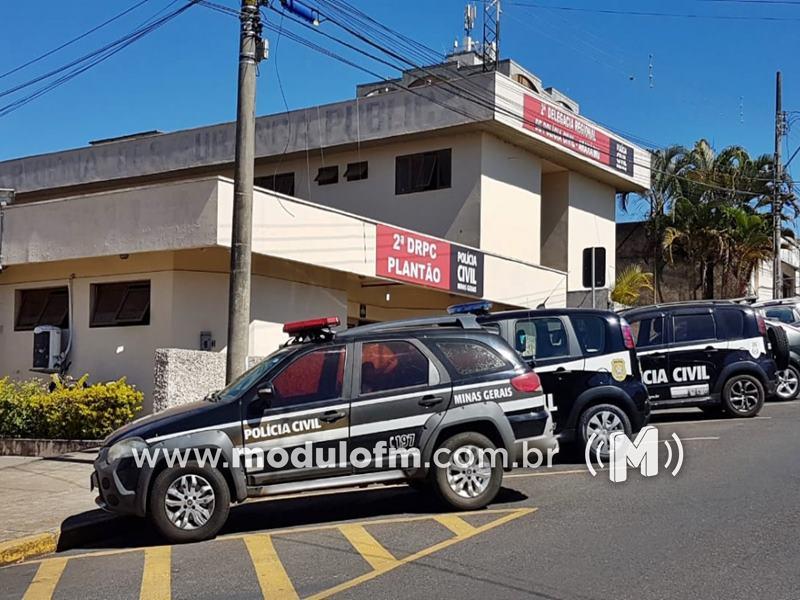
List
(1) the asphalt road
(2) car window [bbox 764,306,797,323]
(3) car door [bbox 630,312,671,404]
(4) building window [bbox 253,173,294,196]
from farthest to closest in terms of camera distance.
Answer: (4) building window [bbox 253,173,294,196]
(2) car window [bbox 764,306,797,323]
(3) car door [bbox 630,312,671,404]
(1) the asphalt road

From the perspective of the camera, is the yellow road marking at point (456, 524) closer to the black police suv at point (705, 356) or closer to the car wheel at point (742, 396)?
the black police suv at point (705, 356)

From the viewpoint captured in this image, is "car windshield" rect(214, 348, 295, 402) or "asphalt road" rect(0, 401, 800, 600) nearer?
"asphalt road" rect(0, 401, 800, 600)

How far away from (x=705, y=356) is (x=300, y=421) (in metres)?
8.73

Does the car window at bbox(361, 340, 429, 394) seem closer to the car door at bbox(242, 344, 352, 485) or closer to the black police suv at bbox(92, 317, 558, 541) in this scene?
the black police suv at bbox(92, 317, 558, 541)

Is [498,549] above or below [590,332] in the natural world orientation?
below

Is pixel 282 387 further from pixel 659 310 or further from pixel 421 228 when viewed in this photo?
pixel 421 228

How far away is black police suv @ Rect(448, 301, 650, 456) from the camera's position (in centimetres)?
1128

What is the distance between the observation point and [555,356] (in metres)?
11.7

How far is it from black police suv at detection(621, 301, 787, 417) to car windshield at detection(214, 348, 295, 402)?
7.70 meters

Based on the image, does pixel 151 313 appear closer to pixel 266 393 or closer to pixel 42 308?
pixel 42 308

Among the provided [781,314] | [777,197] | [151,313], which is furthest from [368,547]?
[777,197]

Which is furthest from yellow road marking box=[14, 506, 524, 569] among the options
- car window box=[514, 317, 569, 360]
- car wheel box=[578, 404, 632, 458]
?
car window box=[514, 317, 569, 360]

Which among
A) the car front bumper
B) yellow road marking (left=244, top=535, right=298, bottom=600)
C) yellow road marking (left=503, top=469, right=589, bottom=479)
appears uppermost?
the car front bumper

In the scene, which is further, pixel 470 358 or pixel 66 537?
pixel 470 358
